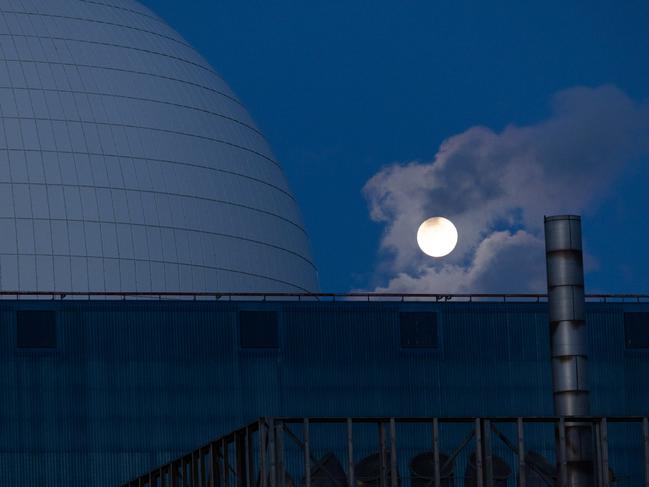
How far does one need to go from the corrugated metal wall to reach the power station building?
0.17 ft

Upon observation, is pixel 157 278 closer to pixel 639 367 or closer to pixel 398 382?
pixel 398 382

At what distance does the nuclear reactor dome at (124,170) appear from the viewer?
6819 cm

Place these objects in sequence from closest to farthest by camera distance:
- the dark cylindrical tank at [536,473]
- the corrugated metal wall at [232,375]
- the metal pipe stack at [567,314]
Answer: the metal pipe stack at [567,314], the dark cylindrical tank at [536,473], the corrugated metal wall at [232,375]

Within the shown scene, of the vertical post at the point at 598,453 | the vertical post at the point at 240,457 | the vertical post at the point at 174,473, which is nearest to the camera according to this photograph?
the vertical post at the point at 240,457

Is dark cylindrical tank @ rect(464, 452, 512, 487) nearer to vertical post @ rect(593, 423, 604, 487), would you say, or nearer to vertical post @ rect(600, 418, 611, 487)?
vertical post @ rect(593, 423, 604, 487)

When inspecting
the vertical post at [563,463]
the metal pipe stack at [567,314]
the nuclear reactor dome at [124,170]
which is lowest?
the vertical post at [563,463]

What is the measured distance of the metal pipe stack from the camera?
45.0 metres

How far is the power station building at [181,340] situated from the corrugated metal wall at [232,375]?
5 cm

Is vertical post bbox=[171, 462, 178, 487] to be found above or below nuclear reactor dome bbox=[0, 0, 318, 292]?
below

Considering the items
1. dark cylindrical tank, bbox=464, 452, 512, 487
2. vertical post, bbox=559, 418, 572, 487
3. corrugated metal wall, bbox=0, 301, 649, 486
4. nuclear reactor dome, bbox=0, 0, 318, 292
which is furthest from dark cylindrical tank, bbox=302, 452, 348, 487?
vertical post, bbox=559, 418, 572, 487

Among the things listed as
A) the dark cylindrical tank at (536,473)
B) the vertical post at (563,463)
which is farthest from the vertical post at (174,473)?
the dark cylindrical tank at (536,473)

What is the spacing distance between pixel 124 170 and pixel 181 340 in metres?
11.1

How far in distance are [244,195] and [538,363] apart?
647 inches

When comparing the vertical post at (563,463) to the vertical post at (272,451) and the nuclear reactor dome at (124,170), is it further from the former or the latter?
the nuclear reactor dome at (124,170)
